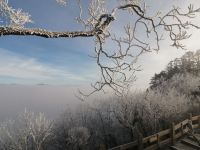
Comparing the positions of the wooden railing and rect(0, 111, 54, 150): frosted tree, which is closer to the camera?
the wooden railing

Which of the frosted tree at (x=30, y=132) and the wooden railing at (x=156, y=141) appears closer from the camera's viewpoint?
the wooden railing at (x=156, y=141)

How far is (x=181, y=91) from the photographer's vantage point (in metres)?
55.1

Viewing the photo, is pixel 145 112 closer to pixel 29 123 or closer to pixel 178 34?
pixel 29 123

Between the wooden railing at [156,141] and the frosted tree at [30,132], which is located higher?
the wooden railing at [156,141]

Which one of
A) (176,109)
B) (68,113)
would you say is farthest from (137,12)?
(68,113)

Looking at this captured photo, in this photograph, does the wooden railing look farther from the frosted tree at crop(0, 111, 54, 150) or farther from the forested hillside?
the frosted tree at crop(0, 111, 54, 150)

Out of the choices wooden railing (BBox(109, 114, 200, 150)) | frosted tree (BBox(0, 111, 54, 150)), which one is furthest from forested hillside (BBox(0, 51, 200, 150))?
wooden railing (BBox(109, 114, 200, 150))

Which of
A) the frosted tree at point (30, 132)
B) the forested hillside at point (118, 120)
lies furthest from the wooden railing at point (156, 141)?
the frosted tree at point (30, 132)

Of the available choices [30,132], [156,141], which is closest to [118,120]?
[30,132]

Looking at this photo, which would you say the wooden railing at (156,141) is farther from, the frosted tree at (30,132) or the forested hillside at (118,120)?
the frosted tree at (30,132)

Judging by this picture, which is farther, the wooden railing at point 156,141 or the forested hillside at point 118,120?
the forested hillside at point 118,120

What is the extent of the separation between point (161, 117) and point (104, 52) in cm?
3779

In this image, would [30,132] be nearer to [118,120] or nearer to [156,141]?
[118,120]

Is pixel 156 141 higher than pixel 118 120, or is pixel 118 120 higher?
pixel 156 141
